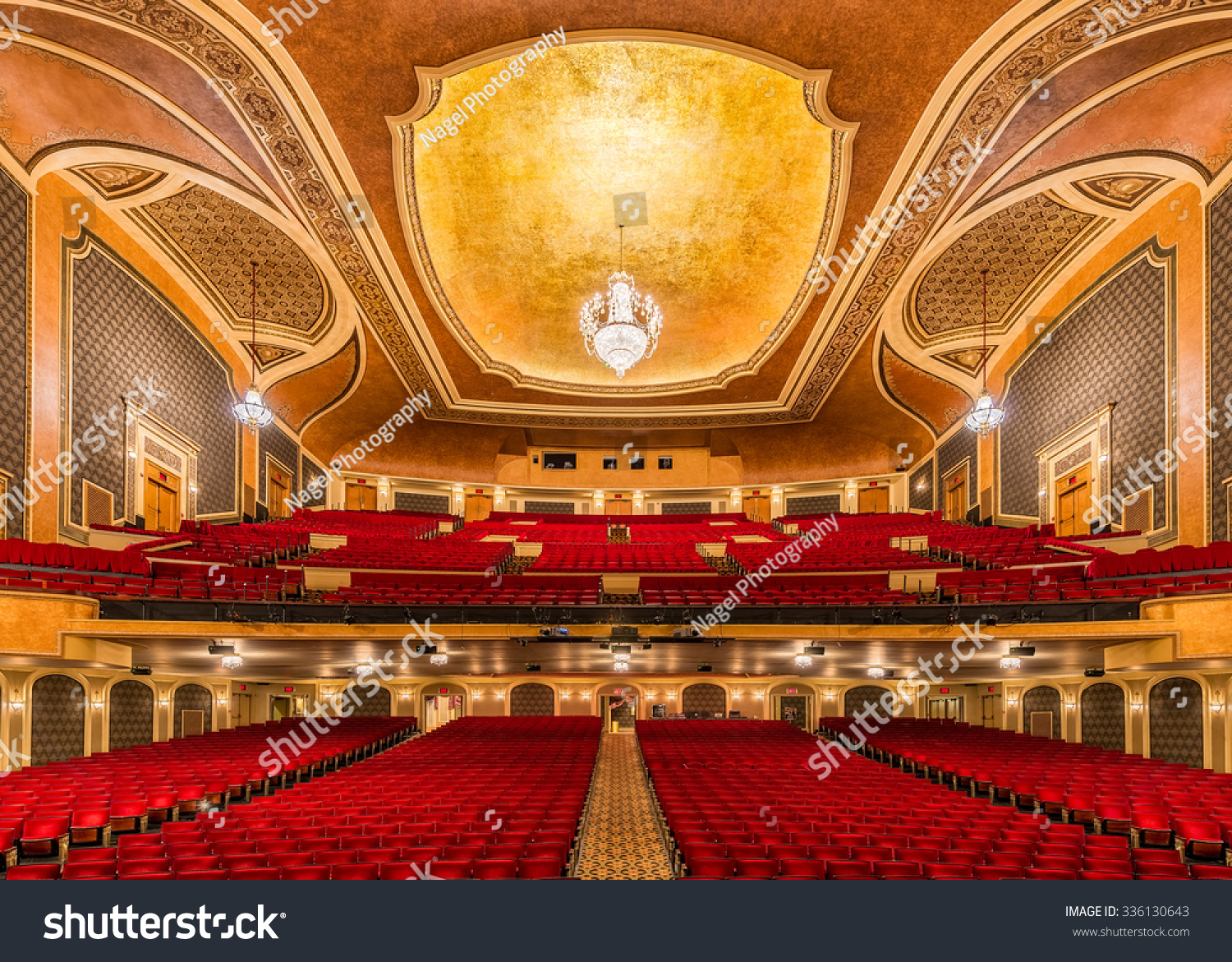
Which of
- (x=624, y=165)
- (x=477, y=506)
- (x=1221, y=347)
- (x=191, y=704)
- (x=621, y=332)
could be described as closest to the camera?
(x=1221, y=347)

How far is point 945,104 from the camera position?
10.5 m

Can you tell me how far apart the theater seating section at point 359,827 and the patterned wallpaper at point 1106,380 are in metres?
12.4

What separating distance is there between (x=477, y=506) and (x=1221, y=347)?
74.7 ft

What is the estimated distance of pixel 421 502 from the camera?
27109mm

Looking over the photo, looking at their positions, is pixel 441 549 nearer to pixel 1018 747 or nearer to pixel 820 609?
pixel 820 609

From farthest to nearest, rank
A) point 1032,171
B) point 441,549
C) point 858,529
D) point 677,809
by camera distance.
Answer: point 858,529, point 441,549, point 1032,171, point 677,809


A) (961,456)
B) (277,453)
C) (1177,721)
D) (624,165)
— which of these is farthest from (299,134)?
(961,456)

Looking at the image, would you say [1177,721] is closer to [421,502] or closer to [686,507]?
[686,507]

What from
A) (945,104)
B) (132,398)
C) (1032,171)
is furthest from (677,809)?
(132,398)

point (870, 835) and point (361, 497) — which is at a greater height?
point (361, 497)

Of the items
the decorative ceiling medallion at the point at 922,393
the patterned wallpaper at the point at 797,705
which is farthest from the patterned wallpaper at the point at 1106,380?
the patterned wallpaper at the point at 797,705

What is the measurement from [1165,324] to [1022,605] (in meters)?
6.70

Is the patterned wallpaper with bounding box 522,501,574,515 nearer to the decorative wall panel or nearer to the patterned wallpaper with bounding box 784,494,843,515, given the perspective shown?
the patterned wallpaper with bounding box 784,494,843,515

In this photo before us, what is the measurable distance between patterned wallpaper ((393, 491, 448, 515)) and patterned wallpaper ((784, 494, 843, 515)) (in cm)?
1345
